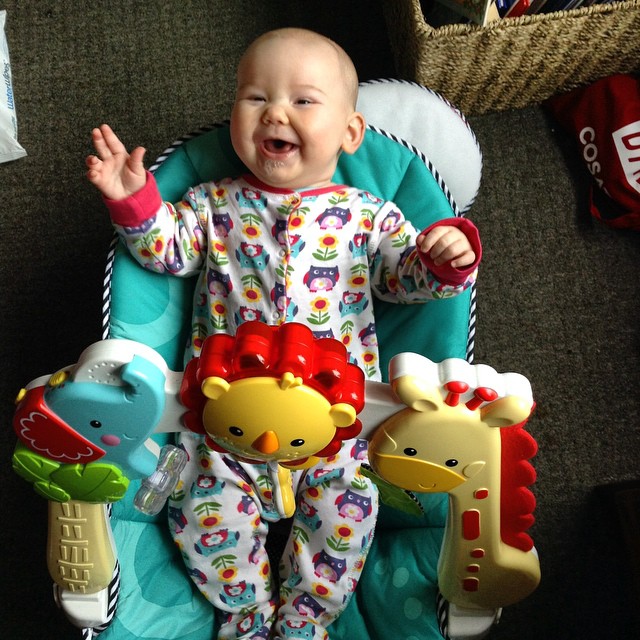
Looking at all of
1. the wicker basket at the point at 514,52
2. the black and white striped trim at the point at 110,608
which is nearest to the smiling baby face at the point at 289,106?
the wicker basket at the point at 514,52

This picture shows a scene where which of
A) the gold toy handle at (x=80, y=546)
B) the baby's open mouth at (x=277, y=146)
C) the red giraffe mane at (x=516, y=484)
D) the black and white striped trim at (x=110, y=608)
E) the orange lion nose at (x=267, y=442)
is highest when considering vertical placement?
the baby's open mouth at (x=277, y=146)

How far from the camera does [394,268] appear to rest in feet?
3.63

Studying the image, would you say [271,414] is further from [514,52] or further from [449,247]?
[514,52]

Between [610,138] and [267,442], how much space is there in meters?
1.10

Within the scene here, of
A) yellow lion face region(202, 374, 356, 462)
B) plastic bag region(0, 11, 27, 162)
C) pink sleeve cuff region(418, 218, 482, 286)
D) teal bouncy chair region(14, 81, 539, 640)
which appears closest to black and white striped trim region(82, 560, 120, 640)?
teal bouncy chair region(14, 81, 539, 640)

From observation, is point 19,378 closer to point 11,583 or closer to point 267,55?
point 11,583

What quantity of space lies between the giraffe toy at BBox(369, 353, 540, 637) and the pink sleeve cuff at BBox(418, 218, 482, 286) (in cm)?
25

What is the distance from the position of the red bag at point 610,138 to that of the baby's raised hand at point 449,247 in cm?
67

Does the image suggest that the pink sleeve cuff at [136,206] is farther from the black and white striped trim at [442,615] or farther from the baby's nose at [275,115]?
the black and white striped trim at [442,615]

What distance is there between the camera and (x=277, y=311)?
1.10 meters

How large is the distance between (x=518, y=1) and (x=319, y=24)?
19.5 inches

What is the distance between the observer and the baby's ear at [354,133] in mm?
1142

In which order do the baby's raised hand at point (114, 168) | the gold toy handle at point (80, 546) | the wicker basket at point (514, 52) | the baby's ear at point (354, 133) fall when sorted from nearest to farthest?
the gold toy handle at point (80, 546)
the baby's raised hand at point (114, 168)
the baby's ear at point (354, 133)
the wicker basket at point (514, 52)

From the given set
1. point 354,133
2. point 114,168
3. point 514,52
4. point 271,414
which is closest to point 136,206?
point 114,168
